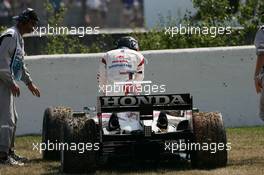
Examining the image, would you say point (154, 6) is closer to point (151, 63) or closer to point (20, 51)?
point (151, 63)

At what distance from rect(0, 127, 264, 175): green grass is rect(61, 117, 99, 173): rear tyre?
1.07ft

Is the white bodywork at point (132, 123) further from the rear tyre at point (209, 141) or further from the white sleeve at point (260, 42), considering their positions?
the white sleeve at point (260, 42)

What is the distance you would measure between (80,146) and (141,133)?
72 cm

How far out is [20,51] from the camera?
11531 mm

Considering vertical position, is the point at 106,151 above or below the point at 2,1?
below

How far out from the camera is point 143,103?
10.6 metres

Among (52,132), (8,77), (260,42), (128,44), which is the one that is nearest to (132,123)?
(128,44)

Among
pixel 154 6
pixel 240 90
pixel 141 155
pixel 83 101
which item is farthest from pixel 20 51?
pixel 154 6

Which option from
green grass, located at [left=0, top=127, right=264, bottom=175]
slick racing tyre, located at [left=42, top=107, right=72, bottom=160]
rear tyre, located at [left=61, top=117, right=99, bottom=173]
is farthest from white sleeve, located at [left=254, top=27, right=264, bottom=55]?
slick racing tyre, located at [left=42, top=107, right=72, bottom=160]

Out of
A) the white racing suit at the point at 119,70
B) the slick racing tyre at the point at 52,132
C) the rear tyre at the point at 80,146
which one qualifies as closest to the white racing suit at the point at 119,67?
the white racing suit at the point at 119,70

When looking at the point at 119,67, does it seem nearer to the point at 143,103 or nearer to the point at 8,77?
the point at 143,103

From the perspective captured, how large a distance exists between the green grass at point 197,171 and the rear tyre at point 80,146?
1.07ft

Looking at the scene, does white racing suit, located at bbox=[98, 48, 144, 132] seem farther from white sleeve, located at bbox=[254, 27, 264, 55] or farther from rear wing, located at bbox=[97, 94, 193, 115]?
white sleeve, located at bbox=[254, 27, 264, 55]

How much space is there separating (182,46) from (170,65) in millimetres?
1928
